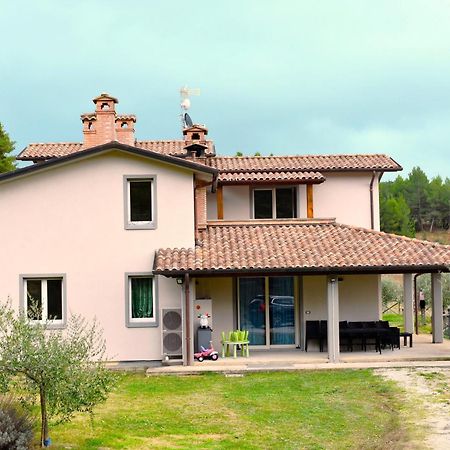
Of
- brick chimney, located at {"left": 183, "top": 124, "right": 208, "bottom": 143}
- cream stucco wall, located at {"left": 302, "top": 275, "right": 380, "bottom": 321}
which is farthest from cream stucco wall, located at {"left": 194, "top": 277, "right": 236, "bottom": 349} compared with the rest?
brick chimney, located at {"left": 183, "top": 124, "right": 208, "bottom": 143}

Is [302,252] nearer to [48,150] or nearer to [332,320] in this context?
[332,320]

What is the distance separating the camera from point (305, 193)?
24.8 m

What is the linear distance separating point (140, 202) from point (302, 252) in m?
4.70

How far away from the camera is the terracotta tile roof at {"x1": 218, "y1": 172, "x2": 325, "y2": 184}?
934 inches

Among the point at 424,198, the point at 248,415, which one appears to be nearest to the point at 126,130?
the point at 248,415

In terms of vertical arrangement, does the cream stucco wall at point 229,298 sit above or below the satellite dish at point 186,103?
below

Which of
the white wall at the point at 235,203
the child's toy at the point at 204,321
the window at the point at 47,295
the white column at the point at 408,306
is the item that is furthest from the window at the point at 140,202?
the white column at the point at 408,306

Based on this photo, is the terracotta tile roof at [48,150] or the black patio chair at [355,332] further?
the terracotta tile roof at [48,150]

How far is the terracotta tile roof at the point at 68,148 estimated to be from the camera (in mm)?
26094

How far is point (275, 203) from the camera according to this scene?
81.1 ft

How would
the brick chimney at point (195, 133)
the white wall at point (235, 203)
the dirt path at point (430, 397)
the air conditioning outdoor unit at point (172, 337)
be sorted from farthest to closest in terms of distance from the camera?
1. the brick chimney at point (195, 133)
2. the white wall at point (235, 203)
3. the air conditioning outdoor unit at point (172, 337)
4. the dirt path at point (430, 397)

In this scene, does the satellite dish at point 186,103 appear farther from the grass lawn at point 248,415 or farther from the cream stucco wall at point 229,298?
the grass lawn at point 248,415

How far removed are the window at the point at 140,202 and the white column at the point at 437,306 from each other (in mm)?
8355

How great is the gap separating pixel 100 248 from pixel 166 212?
206 centimetres
